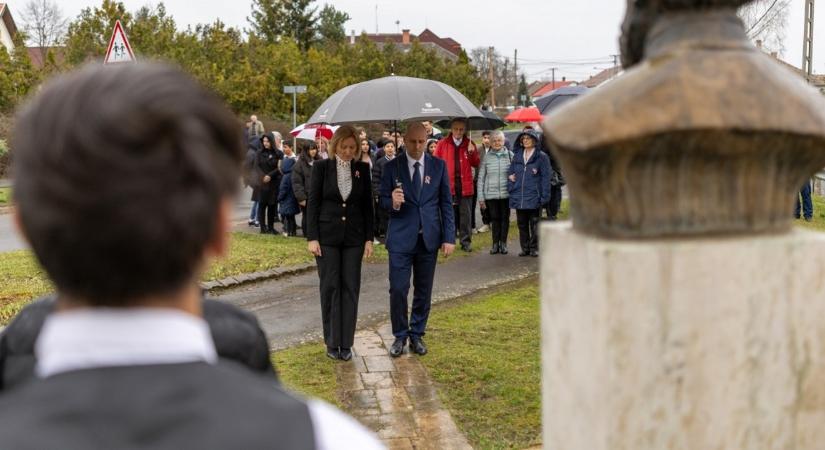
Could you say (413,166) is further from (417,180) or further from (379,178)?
(379,178)

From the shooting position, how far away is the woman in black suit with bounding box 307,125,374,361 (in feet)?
22.9

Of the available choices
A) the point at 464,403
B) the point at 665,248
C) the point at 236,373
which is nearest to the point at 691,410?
the point at 665,248

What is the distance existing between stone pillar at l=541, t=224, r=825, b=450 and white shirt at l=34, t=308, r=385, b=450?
1.16 metres

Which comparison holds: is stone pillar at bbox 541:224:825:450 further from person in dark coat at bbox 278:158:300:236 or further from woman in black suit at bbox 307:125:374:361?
person in dark coat at bbox 278:158:300:236

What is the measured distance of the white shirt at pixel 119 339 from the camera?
1153 mm

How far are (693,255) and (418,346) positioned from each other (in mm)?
5136

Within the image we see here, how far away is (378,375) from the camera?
659cm

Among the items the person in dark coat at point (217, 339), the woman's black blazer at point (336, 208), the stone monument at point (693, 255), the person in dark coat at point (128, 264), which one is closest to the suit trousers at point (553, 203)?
the woman's black blazer at point (336, 208)

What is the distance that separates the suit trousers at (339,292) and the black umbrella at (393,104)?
1.06 m

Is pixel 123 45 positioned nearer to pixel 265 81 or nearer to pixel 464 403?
pixel 464 403

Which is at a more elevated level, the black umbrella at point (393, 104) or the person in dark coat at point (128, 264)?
the black umbrella at point (393, 104)

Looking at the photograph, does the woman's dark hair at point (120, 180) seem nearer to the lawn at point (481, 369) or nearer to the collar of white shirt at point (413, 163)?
the lawn at point (481, 369)

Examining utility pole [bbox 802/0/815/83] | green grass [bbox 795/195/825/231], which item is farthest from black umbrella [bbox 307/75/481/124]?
utility pole [bbox 802/0/815/83]

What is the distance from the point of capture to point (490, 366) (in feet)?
21.9
